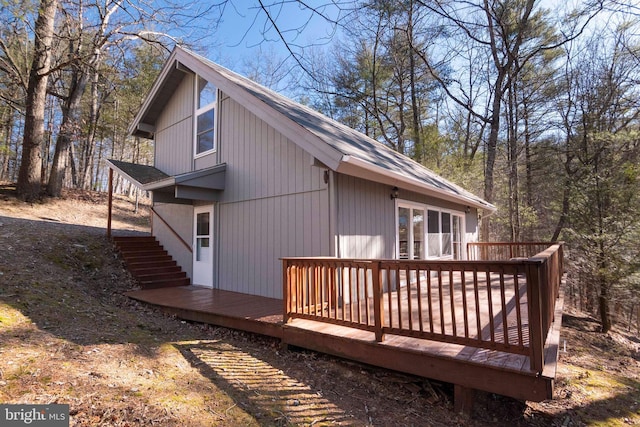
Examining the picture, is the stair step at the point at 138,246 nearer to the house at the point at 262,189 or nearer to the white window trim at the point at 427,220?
the house at the point at 262,189

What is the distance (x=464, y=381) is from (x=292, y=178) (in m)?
Result: 4.06

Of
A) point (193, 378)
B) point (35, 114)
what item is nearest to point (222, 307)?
point (193, 378)

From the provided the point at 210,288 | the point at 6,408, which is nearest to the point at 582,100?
the point at 210,288

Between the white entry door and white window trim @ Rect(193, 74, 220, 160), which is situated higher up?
white window trim @ Rect(193, 74, 220, 160)

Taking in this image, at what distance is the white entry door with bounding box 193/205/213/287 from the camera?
762cm

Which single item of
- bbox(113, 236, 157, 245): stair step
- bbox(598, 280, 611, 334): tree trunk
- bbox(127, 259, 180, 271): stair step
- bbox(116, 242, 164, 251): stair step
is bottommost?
bbox(598, 280, 611, 334): tree trunk

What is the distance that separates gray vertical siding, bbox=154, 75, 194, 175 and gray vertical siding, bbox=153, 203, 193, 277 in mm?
1040

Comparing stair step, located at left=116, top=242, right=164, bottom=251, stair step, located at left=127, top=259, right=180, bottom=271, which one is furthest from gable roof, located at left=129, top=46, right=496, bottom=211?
stair step, located at left=127, top=259, right=180, bottom=271

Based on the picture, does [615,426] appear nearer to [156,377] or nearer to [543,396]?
[543,396]

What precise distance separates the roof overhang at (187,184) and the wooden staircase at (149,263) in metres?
1.86

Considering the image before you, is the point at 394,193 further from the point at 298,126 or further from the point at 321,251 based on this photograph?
the point at 298,126

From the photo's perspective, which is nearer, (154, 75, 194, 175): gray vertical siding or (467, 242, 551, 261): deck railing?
(154, 75, 194, 175): gray vertical siding

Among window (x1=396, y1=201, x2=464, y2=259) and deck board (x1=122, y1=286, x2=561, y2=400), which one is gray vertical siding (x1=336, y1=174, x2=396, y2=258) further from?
deck board (x1=122, y1=286, x2=561, y2=400)

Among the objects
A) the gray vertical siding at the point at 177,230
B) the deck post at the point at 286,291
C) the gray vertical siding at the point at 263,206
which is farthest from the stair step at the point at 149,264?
the deck post at the point at 286,291
